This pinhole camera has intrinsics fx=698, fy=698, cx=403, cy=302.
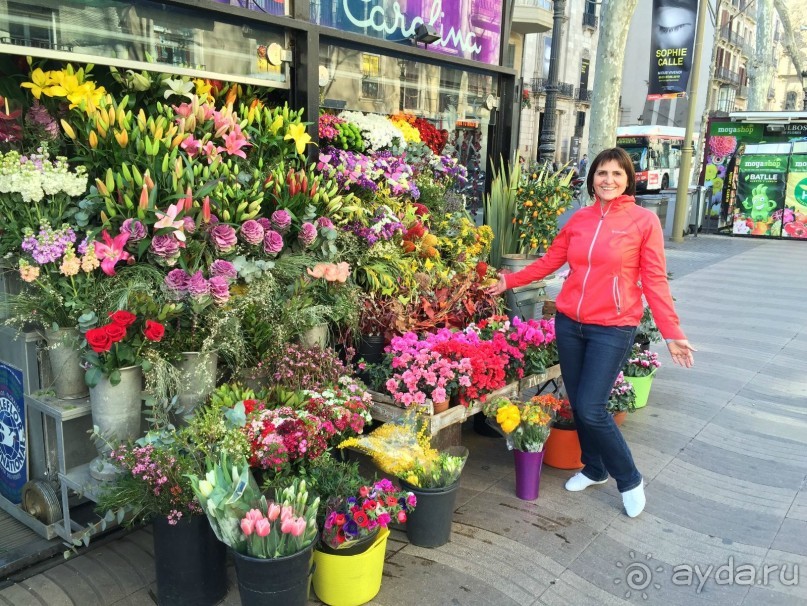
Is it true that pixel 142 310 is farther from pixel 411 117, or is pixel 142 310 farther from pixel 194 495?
pixel 411 117

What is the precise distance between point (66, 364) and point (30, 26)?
1.47 meters

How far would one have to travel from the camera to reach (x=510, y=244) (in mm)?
5461

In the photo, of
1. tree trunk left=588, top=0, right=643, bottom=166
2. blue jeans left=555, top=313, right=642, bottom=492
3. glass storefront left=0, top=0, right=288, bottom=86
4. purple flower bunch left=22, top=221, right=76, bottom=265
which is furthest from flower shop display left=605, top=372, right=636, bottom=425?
tree trunk left=588, top=0, right=643, bottom=166

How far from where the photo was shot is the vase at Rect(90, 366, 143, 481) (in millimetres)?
2904

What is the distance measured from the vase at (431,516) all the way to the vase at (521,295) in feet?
6.79

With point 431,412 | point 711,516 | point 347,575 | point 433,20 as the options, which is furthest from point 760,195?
point 347,575

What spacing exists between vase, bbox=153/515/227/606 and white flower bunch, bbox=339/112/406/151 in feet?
9.03

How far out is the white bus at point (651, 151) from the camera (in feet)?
93.2

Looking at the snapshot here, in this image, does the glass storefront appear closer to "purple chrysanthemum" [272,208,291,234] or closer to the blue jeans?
"purple chrysanthemum" [272,208,291,234]

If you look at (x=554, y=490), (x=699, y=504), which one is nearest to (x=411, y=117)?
(x=554, y=490)

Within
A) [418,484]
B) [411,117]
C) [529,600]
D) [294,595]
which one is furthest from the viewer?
[411,117]

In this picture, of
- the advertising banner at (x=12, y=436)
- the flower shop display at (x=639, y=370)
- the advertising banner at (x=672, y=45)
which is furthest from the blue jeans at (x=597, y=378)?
the advertising banner at (x=672, y=45)

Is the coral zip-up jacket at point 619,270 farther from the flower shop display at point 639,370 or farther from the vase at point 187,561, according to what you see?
the vase at point 187,561

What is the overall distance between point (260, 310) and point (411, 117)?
7.91 ft
